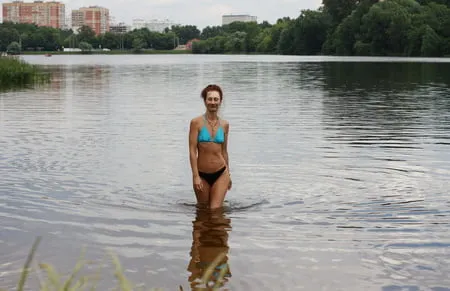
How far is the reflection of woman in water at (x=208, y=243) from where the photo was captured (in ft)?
22.6

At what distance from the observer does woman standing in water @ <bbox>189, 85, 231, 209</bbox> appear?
897 cm

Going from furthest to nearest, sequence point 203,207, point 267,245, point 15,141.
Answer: point 15,141, point 203,207, point 267,245

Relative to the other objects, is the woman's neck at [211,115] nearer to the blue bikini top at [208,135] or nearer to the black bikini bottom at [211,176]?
the blue bikini top at [208,135]

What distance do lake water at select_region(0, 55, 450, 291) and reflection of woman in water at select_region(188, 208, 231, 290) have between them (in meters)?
0.03

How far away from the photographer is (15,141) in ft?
53.2

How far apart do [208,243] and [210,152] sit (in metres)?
1.42

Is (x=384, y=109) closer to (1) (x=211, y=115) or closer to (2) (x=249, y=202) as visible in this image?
(2) (x=249, y=202)

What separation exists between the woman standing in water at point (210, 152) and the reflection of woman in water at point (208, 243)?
0.29 meters

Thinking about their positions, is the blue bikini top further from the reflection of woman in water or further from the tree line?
the tree line

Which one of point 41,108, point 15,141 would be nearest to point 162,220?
point 15,141

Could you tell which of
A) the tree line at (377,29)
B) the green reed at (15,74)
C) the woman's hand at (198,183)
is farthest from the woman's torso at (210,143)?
the tree line at (377,29)

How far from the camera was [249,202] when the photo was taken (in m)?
10.2

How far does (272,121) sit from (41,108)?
804 centimetres

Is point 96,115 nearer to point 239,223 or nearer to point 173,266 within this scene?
point 239,223
